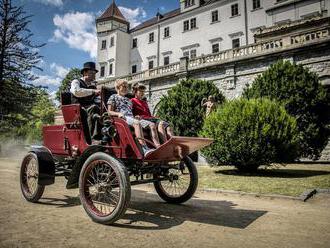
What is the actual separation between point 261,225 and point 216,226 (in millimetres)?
657

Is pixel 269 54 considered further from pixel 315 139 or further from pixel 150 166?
pixel 150 166

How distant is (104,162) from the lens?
13.0ft

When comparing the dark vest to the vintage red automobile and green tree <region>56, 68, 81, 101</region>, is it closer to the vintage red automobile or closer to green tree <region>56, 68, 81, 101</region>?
the vintage red automobile

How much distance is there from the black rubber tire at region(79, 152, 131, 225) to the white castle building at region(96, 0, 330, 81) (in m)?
23.9

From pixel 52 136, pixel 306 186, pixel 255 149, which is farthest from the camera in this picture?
pixel 255 149

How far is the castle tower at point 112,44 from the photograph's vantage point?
4262cm

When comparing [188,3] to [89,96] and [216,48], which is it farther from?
[89,96]

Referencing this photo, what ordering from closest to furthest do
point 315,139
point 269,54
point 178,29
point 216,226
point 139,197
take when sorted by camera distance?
point 216,226 → point 139,197 → point 315,139 → point 269,54 → point 178,29

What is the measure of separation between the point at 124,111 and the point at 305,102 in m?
13.1

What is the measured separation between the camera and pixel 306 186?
24.0ft

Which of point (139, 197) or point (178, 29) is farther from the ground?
point (178, 29)

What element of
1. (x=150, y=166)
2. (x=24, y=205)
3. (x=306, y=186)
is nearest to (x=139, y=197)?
(x=150, y=166)

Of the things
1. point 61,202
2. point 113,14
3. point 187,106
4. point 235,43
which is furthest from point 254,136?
point 113,14

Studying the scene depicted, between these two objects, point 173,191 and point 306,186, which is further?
point 306,186
